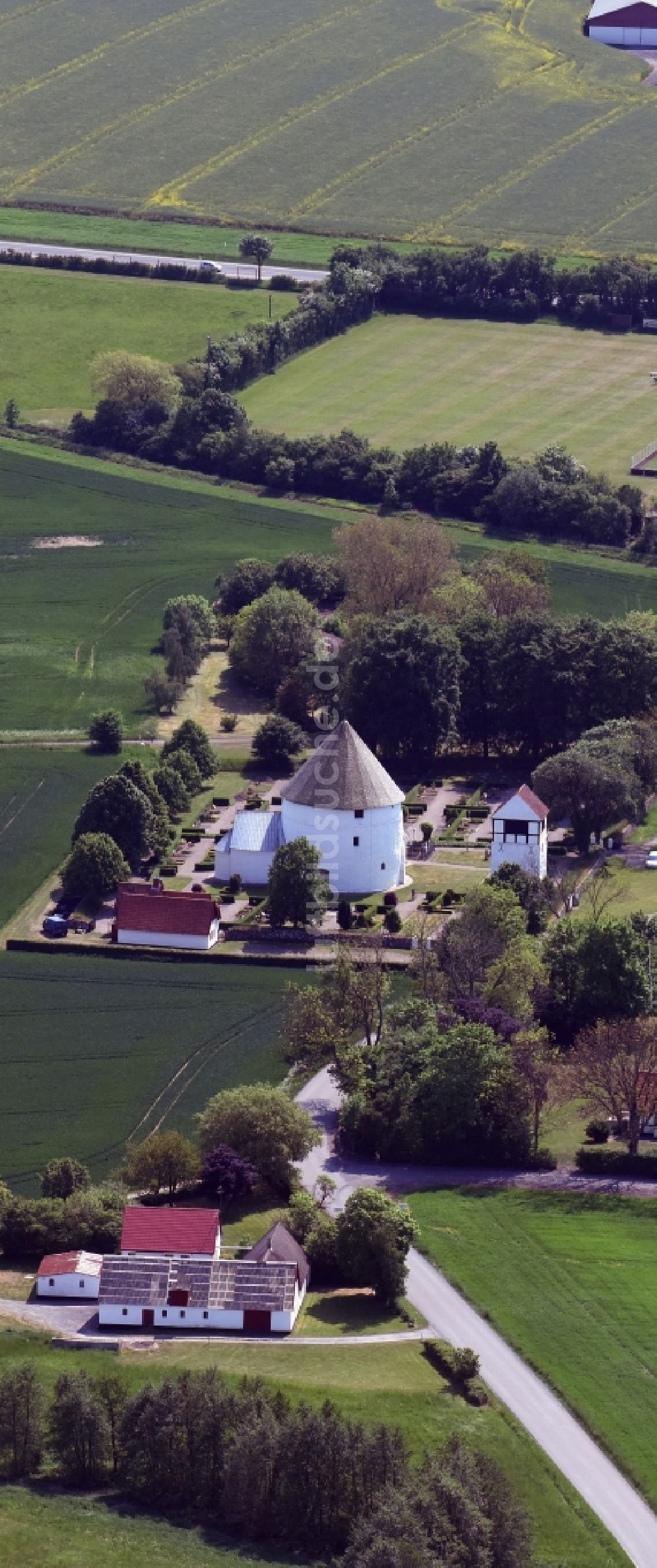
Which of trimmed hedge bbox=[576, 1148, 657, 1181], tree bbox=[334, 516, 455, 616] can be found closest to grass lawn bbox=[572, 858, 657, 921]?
trimmed hedge bbox=[576, 1148, 657, 1181]

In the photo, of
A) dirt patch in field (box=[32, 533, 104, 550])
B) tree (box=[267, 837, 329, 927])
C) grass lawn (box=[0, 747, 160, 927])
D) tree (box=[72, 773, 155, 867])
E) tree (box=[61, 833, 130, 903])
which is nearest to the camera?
tree (box=[267, 837, 329, 927])

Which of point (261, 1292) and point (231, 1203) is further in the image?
point (231, 1203)

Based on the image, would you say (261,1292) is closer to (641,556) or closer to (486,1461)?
(486,1461)

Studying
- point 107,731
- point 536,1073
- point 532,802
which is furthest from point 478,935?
point 107,731

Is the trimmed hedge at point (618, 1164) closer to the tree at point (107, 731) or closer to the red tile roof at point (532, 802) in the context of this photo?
the red tile roof at point (532, 802)

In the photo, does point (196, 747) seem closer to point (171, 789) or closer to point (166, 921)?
point (171, 789)

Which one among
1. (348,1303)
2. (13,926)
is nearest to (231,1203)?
(348,1303)

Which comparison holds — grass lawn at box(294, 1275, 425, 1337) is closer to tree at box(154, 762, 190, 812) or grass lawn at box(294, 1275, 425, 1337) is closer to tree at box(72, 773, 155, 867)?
tree at box(72, 773, 155, 867)
